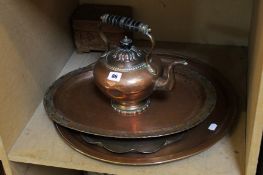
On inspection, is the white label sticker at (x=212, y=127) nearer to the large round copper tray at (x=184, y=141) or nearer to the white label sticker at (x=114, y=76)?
the large round copper tray at (x=184, y=141)

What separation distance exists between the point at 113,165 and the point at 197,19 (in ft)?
1.56

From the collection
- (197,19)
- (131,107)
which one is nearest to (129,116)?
(131,107)

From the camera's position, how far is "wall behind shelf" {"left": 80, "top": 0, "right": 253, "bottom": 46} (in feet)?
3.25

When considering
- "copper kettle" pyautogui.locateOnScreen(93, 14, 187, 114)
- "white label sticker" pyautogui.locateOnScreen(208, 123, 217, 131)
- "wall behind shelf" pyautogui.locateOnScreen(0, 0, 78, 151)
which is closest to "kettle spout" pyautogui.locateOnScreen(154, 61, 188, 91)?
"copper kettle" pyautogui.locateOnScreen(93, 14, 187, 114)

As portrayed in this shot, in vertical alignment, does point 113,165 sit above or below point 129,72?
below

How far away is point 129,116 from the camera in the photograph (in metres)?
0.80

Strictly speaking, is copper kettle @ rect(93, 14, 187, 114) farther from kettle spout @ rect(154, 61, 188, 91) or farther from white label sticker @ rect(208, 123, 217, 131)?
white label sticker @ rect(208, 123, 217, 131)

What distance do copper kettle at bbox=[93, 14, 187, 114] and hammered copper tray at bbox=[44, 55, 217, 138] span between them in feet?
0.15

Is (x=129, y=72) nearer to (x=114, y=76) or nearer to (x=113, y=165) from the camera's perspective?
(x=114, y=76)

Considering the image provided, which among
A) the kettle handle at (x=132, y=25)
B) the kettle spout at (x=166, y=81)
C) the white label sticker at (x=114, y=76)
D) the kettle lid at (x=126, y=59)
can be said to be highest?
the kettle handle at (x=132, y=25)

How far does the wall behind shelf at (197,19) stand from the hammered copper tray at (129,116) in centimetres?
16

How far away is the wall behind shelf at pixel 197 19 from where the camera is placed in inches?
39.0

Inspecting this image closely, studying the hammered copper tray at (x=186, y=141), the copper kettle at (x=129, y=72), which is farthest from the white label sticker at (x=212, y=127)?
the copper kettle at (x=129, y=72)

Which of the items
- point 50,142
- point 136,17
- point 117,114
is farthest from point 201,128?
point 136,17
